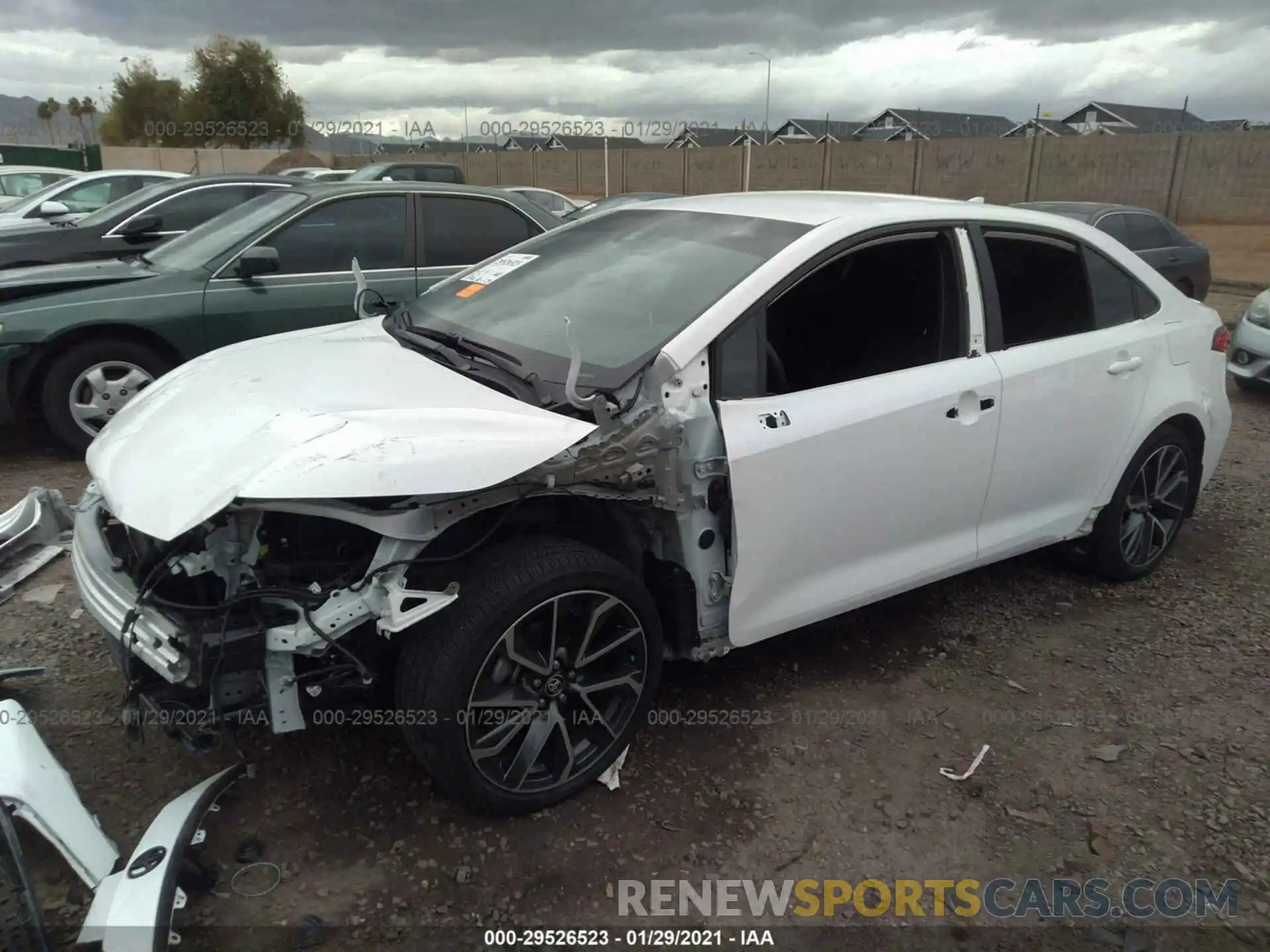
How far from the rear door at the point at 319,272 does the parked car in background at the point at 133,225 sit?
2690 millimetres

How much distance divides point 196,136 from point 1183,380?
55.7 meters

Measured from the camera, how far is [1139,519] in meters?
4.07

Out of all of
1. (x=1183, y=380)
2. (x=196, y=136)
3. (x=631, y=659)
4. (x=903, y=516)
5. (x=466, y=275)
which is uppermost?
(x=196, y=136)

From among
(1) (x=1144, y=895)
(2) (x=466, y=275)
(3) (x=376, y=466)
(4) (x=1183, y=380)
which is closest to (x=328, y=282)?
(2) (x=466, y=275)

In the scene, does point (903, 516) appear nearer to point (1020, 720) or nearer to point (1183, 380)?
point (1020, 720)

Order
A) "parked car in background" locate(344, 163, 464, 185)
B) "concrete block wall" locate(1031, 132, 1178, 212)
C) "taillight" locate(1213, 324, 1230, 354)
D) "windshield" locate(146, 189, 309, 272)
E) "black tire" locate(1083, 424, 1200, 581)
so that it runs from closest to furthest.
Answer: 1. "black tire" locate(1083, 424, 1200, 581)
2. "taillight" locate(1213, 324, 1230, 354)
3. "windshield" locate(146, 189, 309, 272)
4. "parked car in background" locate(344, 163, 464, 185)
5. "concrete block wall" locate(1031, 132, 1178, 212)

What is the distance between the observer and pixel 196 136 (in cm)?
4944

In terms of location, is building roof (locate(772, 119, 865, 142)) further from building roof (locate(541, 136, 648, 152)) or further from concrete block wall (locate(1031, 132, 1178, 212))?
concrete block wall (locate(1031, 132, 1178, 212))

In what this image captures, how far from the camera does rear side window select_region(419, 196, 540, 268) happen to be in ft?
19.7

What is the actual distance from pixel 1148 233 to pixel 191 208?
32.9ft

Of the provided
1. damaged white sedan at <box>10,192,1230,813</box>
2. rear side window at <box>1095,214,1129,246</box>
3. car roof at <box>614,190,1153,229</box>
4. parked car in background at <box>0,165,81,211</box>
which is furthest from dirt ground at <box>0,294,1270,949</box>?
parked car in background at <box>0,165,81,211</box>

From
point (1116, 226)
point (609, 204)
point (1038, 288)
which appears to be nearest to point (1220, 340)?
point (1038, 288)

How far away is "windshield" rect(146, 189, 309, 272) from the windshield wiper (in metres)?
2.76

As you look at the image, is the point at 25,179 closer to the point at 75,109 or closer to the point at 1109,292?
the point at 1109,292
